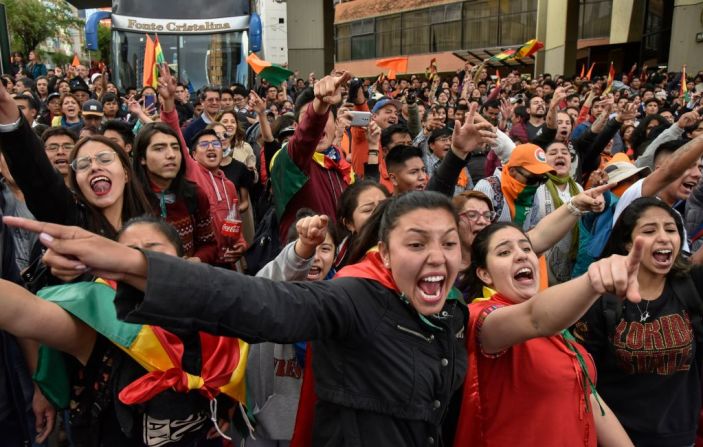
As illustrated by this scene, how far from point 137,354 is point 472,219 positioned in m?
1.84

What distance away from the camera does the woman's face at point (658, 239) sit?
2514mm

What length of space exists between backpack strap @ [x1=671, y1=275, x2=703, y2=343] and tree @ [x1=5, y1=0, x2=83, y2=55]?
144 feet

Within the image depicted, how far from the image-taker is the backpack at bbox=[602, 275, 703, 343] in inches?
97.3

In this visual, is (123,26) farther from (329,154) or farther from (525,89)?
(329,154)

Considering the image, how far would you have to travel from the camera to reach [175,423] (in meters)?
1.97

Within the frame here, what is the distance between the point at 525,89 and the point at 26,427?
40.4 ft

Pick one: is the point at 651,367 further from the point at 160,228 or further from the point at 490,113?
the point at 490,113

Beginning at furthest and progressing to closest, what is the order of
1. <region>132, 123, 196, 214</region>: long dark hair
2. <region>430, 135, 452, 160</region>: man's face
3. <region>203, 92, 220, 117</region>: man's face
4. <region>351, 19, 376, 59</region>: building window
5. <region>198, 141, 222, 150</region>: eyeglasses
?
<region>351, 19, 376, 59</region>: building window, <region>203, 92, 220, 117</region>: man's face, <region>430, 135, 452, 160</region>: man's face, <region>198, 141, 222, 150</region>: eyeglasses, <region>132, 123, 196, 214</region>: long dark hair

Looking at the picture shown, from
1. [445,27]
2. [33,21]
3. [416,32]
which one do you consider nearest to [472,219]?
[445,27]

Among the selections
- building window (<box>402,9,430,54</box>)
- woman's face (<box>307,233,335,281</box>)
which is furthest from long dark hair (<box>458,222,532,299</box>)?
building window (<box>402,9,430,54</box>)

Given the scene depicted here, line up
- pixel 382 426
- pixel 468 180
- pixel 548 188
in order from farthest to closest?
pixel 468 180 < pixel 548 188 < pixel 382 426

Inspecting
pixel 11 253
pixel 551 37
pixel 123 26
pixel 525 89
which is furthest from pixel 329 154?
pixel 551 37

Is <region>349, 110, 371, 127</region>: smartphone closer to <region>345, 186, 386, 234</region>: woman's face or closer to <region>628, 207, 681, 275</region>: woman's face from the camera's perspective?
<region>345, 186, 386, 234</region>: woman's face

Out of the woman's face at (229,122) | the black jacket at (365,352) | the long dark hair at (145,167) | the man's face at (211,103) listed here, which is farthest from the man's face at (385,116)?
the black jacket at (365,352)
